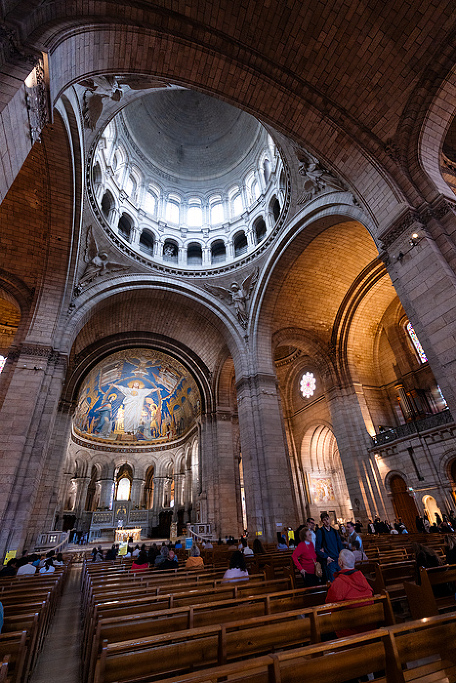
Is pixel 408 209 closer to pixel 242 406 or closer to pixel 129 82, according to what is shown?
pixel 129 82

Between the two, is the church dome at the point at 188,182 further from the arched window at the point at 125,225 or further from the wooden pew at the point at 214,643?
the wooden pew at the point at 214,643

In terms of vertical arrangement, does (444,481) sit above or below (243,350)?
below

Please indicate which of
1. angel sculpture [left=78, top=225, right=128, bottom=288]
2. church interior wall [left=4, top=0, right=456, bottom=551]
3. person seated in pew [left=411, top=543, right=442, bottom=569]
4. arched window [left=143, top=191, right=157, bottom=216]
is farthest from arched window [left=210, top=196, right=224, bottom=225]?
person seated in pew [left=411, top=543, right=442, bottom=569]

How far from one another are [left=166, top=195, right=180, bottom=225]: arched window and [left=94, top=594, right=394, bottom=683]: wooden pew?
69.2ft

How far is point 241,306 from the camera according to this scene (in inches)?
671

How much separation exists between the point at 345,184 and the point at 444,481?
11.9 metres

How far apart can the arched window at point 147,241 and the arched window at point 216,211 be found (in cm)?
447

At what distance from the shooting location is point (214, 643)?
223 cm

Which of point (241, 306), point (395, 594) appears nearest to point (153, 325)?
point (241, 306)

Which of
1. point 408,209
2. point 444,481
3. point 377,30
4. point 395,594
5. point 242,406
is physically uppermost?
point 377,30

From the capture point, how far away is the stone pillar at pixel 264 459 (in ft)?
40.3

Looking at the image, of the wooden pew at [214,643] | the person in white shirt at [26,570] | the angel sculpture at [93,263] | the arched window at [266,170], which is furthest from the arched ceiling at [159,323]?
the wooden pew at [214,643]

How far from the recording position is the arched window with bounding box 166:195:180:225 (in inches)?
822

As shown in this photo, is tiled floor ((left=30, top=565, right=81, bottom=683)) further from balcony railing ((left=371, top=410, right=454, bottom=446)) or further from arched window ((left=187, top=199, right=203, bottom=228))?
arched window ((left=187, top=199, right=203, bottom=228))
